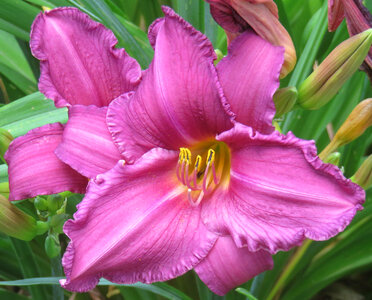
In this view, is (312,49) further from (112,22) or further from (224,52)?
(112,22)

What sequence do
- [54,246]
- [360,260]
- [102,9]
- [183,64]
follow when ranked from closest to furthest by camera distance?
[183,64] < [54,246] < [102,9] < [360,260]

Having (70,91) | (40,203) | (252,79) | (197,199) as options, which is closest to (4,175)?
(40,203)

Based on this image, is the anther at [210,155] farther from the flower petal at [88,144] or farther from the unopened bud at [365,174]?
the unopened bud at [365,174]

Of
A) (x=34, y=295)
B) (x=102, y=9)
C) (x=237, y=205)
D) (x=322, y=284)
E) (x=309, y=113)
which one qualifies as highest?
(x=102, y=9)

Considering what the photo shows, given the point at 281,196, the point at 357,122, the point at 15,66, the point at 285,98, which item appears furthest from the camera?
the point at 15,66

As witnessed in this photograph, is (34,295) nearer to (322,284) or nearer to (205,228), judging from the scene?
(205,228)

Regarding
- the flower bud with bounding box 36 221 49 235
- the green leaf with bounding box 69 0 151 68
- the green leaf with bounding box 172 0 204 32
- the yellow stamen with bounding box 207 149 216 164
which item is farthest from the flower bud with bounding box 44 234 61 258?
the green leaf with bounding box 172 0 204 32

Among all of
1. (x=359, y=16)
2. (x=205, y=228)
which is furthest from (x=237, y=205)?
(x=359, y=16)

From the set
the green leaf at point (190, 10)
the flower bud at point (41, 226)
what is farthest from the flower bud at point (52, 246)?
the green leaf at point (190, 10)
